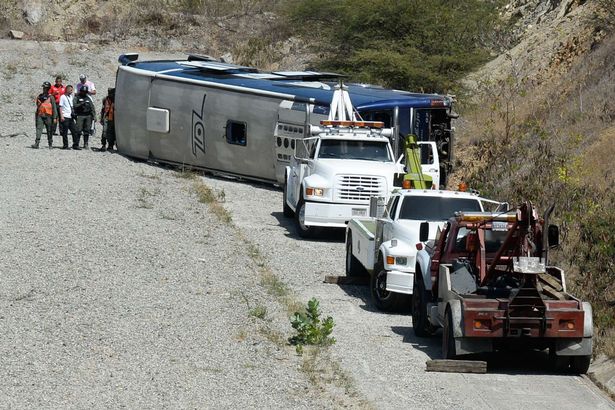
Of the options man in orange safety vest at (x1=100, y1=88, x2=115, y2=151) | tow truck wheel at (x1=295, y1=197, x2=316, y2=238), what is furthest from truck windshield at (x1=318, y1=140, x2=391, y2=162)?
man in orange safety vest at (x1=100, y1=88, x2=115, y2=151)

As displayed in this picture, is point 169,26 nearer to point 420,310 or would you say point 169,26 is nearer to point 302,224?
point 302,224

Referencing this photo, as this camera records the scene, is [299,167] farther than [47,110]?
No

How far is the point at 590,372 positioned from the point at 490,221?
214 cm

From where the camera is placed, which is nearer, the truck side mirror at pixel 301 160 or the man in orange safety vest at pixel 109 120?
the truck side mirror at pixel 301 160

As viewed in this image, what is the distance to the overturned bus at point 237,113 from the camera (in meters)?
28.6

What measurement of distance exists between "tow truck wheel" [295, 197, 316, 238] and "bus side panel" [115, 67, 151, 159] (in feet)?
32.2

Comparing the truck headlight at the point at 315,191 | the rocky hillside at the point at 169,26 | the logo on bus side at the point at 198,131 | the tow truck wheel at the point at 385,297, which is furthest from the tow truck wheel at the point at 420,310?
the rocky hillside at the point at 169,26

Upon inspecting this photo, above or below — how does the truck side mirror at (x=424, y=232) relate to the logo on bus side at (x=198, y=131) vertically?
below

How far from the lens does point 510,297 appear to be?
13359 millimetres

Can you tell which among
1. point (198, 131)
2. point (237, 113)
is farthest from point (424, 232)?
point (198, 131)

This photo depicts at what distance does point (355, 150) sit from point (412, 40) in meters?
16.8

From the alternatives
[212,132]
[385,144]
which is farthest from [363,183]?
[212,132]

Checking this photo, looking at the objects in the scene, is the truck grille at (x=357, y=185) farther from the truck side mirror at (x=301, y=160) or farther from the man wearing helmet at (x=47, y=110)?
the man wearing helmet at (x=47, y=110)

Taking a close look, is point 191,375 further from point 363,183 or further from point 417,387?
point 363,183
